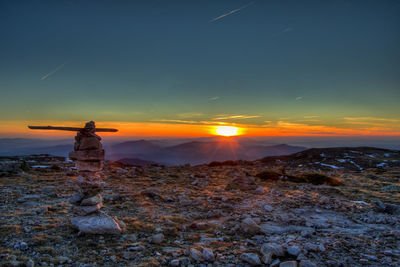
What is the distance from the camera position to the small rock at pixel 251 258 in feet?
20.2

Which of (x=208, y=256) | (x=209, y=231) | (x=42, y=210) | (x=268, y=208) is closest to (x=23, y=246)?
(x=42, y=210)

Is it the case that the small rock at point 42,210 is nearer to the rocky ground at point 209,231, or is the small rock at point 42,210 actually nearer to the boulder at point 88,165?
the rocky ground at point 209,231

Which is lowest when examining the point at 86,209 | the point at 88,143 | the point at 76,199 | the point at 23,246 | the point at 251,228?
the point at 251,228

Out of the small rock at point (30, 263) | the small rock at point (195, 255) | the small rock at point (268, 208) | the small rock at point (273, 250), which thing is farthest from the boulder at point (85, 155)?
the small rock at point (268, 208)

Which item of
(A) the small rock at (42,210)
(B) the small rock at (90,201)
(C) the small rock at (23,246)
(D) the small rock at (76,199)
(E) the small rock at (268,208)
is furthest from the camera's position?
(E) the small rock at (268,208)

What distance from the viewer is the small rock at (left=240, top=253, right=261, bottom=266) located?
6148mm

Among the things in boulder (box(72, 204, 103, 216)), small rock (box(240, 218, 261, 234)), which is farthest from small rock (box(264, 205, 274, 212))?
boulder (box(72, 204, 103, 216))

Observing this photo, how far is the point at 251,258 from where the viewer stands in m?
6.22

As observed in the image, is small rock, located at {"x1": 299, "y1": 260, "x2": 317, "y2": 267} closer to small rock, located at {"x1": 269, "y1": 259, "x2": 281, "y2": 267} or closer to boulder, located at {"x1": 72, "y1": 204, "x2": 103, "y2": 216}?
small rock, located at {"x1": 269, "y1": 259, "x2": 281, "y2": 267}

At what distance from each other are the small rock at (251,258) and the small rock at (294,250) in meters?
1.16

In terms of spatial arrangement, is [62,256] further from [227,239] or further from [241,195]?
[241,195]

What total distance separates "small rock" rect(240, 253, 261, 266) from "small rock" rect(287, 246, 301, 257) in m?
1.16

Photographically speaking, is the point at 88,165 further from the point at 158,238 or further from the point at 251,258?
the point at 251,258

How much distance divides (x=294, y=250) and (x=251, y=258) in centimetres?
148
